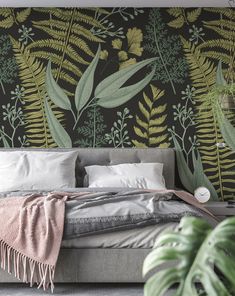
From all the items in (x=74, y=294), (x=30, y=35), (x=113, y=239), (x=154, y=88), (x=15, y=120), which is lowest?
(x=74, y=294)

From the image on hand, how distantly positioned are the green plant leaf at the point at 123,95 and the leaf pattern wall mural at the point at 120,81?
0.01 meters

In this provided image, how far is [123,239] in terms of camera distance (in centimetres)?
396

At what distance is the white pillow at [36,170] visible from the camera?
5.37 m

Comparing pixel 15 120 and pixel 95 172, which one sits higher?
pixel 15 120

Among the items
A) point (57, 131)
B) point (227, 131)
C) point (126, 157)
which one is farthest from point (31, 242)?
point (227, 131)

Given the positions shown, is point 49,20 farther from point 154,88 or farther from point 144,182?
point 144,182

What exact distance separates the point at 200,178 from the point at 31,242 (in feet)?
8.76

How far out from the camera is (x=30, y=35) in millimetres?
6094

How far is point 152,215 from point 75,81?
2494mm

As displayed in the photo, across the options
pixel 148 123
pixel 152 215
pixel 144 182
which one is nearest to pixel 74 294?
pixel 152 215

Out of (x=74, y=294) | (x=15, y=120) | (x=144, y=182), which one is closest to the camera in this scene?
(x=74, y=294)

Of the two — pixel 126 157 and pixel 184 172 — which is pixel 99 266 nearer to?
pixel 126 157

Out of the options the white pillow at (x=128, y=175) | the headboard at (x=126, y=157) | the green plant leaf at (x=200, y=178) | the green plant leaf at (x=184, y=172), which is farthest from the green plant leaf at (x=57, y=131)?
the green plant leaf at (x=200, y=178)

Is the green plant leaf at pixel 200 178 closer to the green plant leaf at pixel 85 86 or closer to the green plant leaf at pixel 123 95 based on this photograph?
the green plant leaf at pixel 123 95
